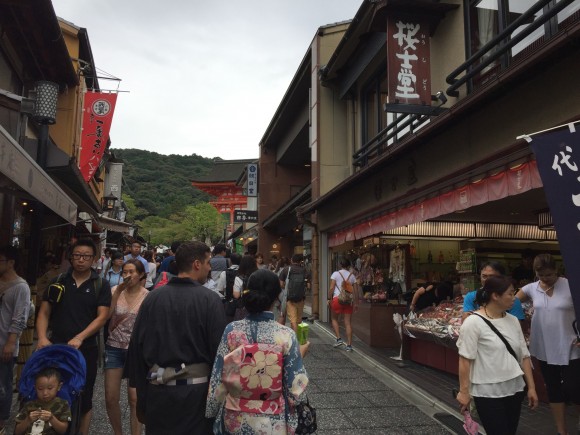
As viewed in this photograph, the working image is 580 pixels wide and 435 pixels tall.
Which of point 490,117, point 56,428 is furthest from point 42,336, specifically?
point 490,117

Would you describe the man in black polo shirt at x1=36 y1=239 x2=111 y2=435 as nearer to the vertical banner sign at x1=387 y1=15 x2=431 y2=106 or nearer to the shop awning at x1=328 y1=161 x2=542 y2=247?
the shop awning at x1=328 y1=161 x2=542 y2=247

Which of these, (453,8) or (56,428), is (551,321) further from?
(453,8)

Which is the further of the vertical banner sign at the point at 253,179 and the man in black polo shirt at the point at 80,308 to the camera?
the vertical banner sign at the point at 253,179

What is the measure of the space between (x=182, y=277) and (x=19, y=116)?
773cm

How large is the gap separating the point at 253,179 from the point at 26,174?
78.5ft

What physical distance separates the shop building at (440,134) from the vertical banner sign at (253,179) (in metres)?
12.8

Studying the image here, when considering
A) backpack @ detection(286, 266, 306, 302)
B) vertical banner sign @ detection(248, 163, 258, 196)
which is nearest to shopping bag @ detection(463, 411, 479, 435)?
backpack @ detection(286, 266, 306, 302)

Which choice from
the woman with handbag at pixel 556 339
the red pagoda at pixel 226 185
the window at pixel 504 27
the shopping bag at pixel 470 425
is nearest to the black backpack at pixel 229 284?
the shopping bag at pixel 470 425

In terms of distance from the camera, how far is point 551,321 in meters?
4.59

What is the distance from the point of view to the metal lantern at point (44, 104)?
7152 millimetres

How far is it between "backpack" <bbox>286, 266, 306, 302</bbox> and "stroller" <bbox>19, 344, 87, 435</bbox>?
649cm

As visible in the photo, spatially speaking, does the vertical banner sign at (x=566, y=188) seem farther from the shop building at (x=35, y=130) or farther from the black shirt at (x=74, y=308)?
the shop building at (x=35, y=130)

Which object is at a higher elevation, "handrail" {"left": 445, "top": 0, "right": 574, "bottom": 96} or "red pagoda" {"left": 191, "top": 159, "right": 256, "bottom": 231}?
"red pagoda" {"left": 191, "top": 159, "right": 256, "bottom": 231}

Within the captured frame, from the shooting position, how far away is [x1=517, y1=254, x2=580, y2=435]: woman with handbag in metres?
4.45
